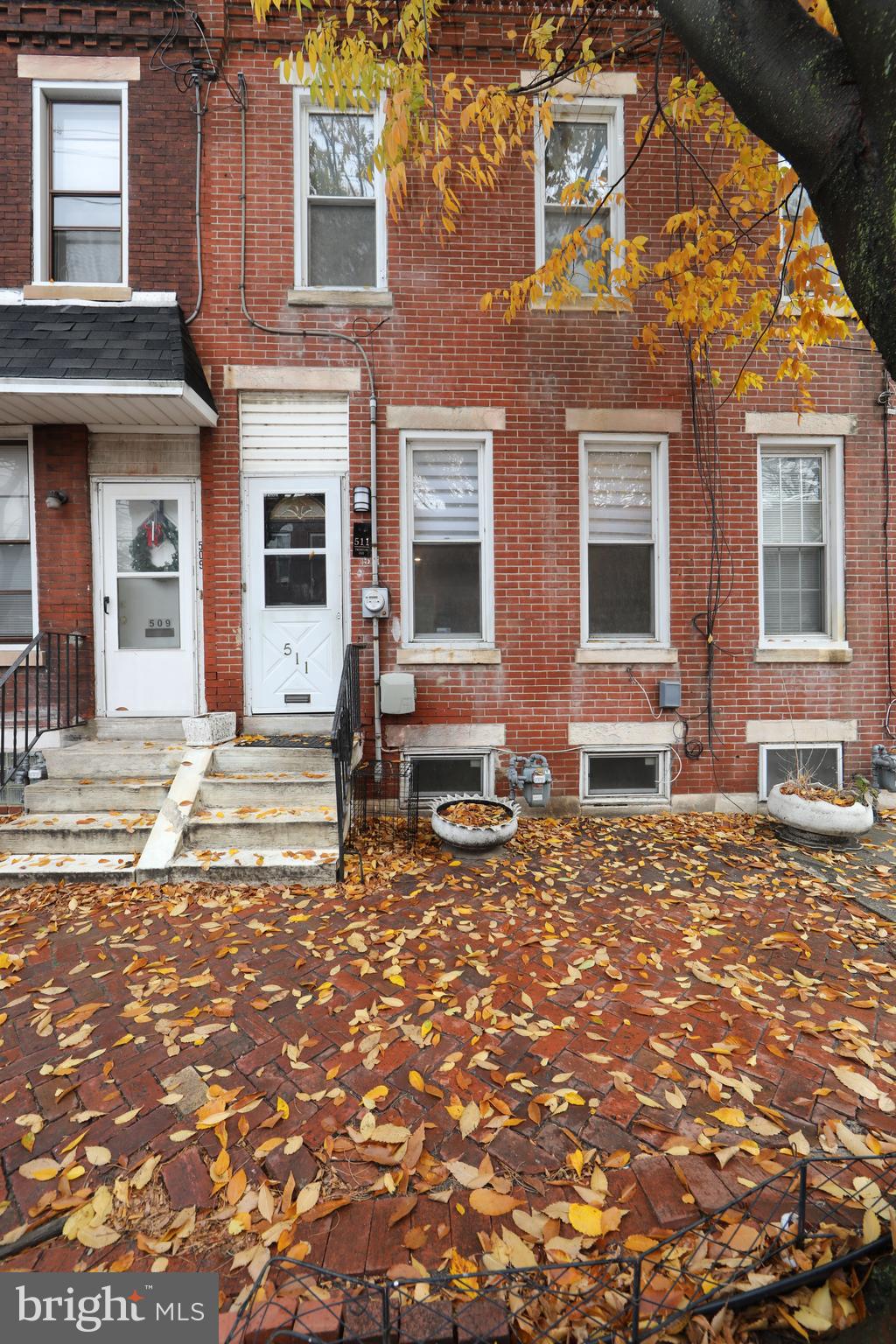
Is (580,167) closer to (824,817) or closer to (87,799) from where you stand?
(824,817)

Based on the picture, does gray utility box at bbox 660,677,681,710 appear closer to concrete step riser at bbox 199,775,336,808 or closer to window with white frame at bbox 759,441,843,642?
window with white frame at bbox 759,441,843,642

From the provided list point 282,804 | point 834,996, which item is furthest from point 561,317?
point 834,996

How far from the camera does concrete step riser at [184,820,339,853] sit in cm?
464

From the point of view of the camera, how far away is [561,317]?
6035 mm

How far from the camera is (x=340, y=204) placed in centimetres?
609

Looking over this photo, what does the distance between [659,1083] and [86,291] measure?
796 centimetres

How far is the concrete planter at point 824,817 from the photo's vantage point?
5.00 m

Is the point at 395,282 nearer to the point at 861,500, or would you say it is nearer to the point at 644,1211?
the point at 861,500

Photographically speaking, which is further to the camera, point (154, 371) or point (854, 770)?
point (854, 770)

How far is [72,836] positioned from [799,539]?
7.86m

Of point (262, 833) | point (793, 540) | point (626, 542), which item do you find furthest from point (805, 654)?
point (262, 833)

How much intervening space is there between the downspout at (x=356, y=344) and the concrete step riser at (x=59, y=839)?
245 cm

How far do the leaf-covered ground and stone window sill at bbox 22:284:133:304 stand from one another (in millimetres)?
5660

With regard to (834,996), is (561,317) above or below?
above
